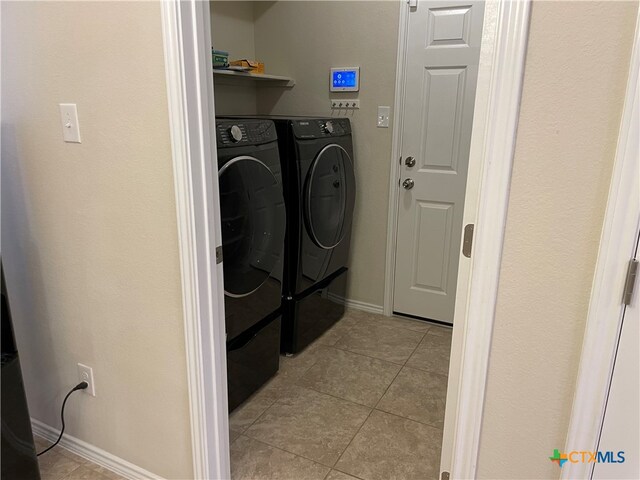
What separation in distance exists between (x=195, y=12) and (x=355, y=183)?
176 centimetres

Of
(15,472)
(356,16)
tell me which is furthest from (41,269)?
(356,16)

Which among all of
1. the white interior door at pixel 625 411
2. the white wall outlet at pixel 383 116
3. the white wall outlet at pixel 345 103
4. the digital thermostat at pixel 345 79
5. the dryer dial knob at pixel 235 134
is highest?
the digital thermostat at pixel 345 79

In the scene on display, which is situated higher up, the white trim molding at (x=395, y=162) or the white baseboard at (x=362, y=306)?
the white trim molding at (x=395, y=162)

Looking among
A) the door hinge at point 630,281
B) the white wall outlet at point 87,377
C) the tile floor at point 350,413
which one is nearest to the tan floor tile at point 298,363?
the tile floor at point 350,413

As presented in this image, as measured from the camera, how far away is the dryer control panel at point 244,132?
181 centimetres

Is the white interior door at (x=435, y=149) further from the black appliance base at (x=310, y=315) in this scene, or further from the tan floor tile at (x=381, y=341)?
the black appliance base at (x=310, y=315)

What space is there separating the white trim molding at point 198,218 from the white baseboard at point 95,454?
0.31 meters

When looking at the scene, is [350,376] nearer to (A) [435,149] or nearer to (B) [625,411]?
(A) [435,149]

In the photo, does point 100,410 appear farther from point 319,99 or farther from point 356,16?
point 356,16

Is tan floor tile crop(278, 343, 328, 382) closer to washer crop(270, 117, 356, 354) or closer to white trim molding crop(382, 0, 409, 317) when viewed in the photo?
washer crop(270, 117, 356, 354)

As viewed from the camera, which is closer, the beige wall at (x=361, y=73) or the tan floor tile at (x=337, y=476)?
the tan floor tile at (x=337, y=476)

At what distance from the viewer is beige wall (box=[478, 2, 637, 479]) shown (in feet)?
2.92

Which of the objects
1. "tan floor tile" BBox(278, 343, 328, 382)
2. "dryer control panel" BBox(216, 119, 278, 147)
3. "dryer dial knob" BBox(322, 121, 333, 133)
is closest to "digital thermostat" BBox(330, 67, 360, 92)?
"dryer dial knob" BBox(322, 121, 333, 133)

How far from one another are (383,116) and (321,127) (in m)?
0.47
